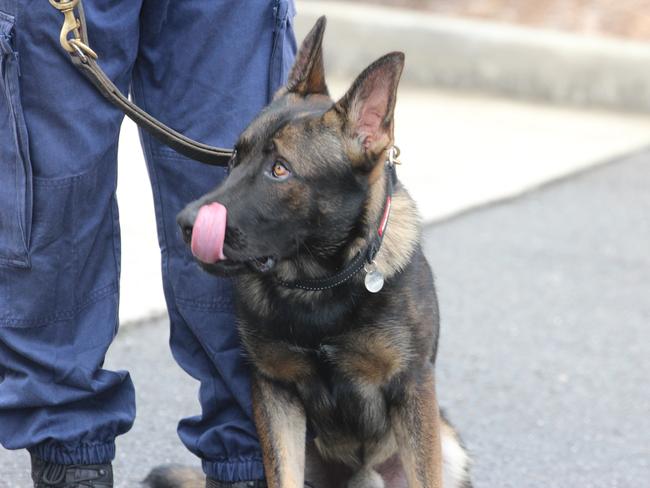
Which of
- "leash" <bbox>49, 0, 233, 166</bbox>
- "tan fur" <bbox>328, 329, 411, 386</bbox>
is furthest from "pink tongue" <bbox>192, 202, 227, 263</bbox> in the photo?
"tan fur" <bbox>328, 329, 411, 386</bbox>

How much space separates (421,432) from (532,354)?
6.20ft

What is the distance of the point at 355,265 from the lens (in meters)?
2.79

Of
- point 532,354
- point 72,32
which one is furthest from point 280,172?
point 532,354

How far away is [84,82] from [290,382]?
870 mm

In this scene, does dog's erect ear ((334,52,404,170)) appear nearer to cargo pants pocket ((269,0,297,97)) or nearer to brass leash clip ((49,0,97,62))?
cargo pants pocket ((269,0,297,97))

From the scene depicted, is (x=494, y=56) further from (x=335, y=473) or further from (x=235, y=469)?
(x=235, y=469)

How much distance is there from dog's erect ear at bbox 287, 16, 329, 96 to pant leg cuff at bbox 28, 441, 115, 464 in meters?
1.03

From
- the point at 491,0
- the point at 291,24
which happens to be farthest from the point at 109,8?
the point at 491,0

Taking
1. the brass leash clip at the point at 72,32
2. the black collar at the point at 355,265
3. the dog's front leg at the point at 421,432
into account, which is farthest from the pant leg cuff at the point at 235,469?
the brass leash clip at the point at 72,32

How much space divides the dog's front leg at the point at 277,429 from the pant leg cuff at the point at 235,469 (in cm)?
12

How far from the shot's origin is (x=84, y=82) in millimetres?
2730

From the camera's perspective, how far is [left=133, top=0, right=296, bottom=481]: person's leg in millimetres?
2852

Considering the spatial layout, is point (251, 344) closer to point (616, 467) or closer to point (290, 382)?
point (290, 382)

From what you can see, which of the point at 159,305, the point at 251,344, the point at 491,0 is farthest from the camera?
the point at 491,0
